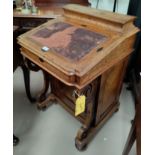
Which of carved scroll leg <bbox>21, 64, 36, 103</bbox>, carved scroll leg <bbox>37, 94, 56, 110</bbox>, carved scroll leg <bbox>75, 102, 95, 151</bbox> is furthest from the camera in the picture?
carved scroll leg <bbox>37, 94, 56, 110</bbox>

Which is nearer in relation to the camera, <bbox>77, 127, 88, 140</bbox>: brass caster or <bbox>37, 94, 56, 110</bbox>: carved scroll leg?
<bbox>77, 127, 88, 140</bbox>: brass caster

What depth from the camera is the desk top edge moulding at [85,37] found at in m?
0.97

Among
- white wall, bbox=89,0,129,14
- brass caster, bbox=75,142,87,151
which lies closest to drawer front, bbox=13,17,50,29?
white wall, bbox=89,0,129,14

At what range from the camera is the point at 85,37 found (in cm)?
116

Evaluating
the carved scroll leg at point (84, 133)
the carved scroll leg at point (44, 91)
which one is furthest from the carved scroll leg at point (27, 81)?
the carved scroll leg at point (84, 133)

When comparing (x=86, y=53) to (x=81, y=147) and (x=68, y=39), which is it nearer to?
(x=68, y=39)

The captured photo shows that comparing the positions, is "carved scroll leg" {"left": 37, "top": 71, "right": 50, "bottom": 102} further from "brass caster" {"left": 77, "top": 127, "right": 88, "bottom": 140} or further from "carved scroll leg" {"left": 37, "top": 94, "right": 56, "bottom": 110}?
"brass caster" {"left": 77, "top": 127, "right": 88, "bottom": 140}

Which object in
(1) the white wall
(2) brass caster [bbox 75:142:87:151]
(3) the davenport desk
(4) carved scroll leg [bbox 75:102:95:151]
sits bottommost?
(2) brass caster [bbox 75:142:87:151]

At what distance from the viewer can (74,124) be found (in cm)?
171

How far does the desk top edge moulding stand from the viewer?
0.97 m
